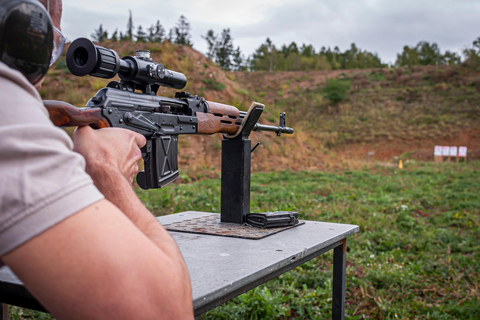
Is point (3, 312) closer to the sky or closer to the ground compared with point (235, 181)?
closer to the ground

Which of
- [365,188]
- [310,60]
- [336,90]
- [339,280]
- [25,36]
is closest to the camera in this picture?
[25,36]

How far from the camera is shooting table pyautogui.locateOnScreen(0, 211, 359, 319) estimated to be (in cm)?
130

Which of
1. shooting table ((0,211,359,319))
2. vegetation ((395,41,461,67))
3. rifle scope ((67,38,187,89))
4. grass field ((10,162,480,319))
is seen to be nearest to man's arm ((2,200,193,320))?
shooting table ((0,211,359,319))

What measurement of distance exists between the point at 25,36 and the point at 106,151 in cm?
42

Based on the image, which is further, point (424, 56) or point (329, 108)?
point (424, 56)

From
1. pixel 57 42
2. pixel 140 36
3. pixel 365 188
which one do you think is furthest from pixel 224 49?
pixel 57 42

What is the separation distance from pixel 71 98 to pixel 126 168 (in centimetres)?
1326

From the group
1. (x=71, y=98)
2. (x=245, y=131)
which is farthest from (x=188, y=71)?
(x=245, y=131)

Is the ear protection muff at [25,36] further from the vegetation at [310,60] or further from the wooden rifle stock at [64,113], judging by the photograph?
the vegetation at [310,60]

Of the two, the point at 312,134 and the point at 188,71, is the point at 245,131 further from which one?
the point at 312,134

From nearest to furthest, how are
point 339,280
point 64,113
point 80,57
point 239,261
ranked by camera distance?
point 64,113
point 239,261
point 80,57
point 339,280

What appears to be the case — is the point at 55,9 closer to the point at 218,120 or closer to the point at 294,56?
the point at 218,120

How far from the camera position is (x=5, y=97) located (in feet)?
2.09

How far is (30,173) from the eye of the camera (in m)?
0.60
